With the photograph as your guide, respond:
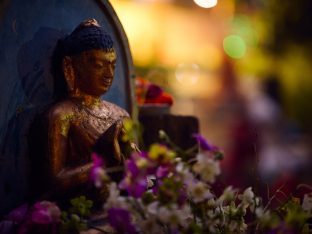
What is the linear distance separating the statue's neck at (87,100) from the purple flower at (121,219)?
2.22ft

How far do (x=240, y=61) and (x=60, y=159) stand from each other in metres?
9.57

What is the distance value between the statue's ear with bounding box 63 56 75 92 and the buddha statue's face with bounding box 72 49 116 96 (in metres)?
0.01

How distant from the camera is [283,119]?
9.57 meters

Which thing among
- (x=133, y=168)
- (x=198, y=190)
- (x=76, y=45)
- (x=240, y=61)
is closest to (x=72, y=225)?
(x=133, y=168)

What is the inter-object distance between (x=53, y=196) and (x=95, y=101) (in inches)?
16.0

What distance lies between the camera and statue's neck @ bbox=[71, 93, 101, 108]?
2.28m

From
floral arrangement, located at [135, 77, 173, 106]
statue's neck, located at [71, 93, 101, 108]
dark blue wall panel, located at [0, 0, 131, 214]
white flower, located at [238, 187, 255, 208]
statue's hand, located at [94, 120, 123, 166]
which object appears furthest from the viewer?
floral arrangement, located at [135, 77, 173, 106]

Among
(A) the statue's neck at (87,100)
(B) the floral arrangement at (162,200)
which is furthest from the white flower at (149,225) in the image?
(A) the statue's neck at (87,100)

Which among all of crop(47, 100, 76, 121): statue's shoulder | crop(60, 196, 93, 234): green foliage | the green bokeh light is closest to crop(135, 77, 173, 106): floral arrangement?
crop(47, 100, 76, 121): statue's shoulder

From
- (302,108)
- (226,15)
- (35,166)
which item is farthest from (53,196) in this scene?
(226,15)

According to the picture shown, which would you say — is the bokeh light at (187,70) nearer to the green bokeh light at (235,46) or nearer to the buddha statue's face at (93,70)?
the buddha statue's face at (93,70)

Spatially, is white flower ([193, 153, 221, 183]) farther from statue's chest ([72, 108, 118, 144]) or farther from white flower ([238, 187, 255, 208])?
statue's chest ([72, 108, 118, 144])

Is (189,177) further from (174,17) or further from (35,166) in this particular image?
(174,17)

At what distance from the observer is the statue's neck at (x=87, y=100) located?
2.28 meters
